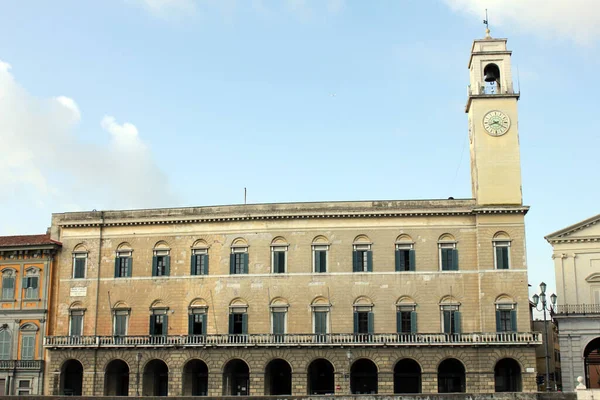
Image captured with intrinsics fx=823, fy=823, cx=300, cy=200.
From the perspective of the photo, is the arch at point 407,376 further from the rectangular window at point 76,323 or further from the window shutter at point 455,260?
the rectangular window at point 76,323

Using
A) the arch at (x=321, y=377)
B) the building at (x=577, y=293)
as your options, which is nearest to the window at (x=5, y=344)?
the arch at (x=321, y=377)

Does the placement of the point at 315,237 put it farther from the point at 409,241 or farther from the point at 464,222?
the point at 464,222

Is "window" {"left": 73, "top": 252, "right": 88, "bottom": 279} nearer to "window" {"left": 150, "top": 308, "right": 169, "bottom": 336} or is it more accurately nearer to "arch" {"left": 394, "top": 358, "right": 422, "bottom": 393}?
"window" {"left": 150, "top": 308, "right": 169, "bottom": 336}

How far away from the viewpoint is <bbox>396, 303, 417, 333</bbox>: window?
50969 millimetres

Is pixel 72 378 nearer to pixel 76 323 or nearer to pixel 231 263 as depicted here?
pixel 76 323

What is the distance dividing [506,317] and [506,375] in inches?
162

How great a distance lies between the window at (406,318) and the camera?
167ft

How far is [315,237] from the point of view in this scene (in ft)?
174

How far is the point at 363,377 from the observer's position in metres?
52.7

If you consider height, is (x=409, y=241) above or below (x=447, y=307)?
above

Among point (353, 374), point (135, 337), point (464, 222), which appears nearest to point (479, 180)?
→ point (464, 222)

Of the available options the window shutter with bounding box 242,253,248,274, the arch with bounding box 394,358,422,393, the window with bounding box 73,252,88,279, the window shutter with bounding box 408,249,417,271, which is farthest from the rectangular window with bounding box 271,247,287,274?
the window with bounding box 73,252,88,279

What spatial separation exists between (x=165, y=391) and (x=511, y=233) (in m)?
24.7

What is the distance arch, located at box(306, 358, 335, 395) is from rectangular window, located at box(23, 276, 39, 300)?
19341mm
